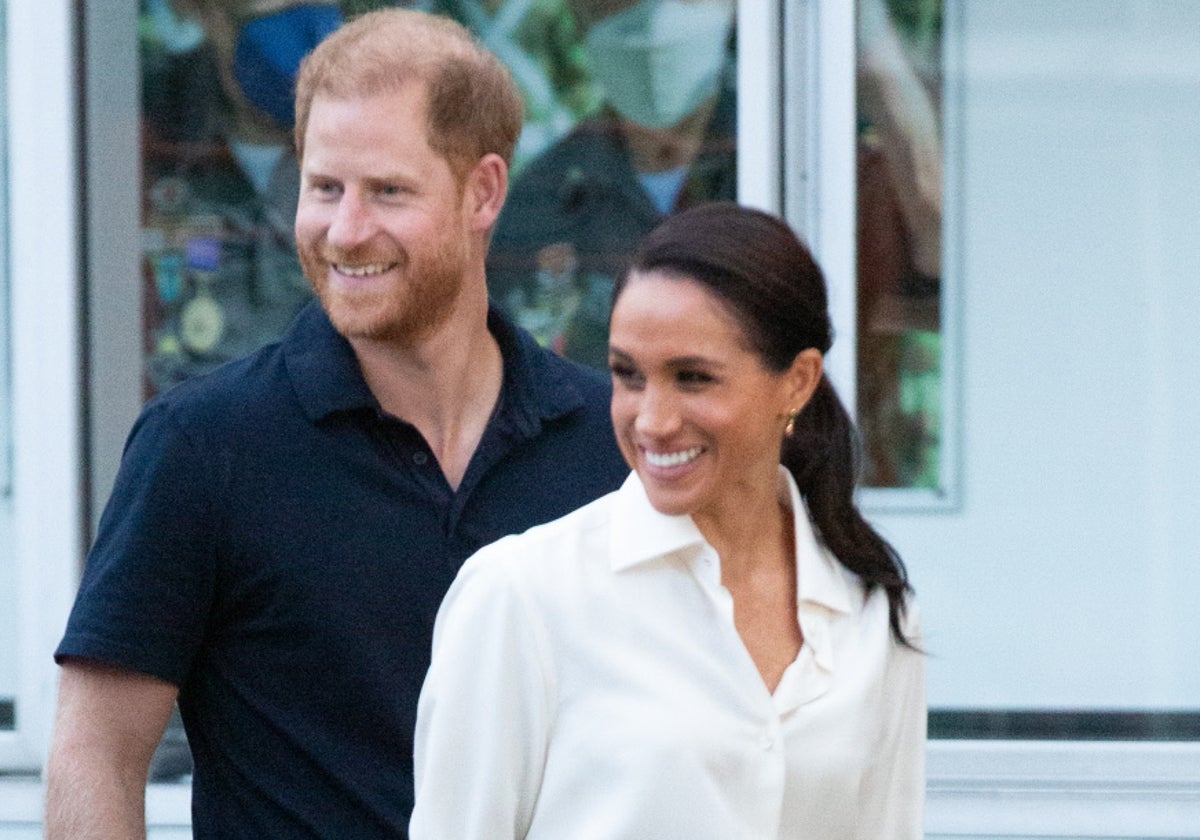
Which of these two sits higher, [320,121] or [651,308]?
[320,121]

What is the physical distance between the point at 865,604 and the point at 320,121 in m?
0.91

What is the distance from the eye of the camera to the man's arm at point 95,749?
2031 millimetres

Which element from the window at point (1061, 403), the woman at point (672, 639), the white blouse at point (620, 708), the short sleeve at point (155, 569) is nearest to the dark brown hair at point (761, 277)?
the woman at point (672, 639)

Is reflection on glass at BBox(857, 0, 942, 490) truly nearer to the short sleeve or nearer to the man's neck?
the man's neck

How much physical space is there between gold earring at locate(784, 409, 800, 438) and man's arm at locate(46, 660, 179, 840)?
828mm

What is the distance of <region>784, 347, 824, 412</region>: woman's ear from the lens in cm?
173

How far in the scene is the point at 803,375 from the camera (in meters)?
1.75

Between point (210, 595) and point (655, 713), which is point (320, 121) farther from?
point (655, 713)

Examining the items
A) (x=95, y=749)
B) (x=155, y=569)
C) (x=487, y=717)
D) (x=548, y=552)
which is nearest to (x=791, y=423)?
(x=548, y=552)

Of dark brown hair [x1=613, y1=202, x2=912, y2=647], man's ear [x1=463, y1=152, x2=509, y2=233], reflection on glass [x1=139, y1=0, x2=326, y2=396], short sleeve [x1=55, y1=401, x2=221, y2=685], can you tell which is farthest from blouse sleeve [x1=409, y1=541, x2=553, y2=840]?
reflection on glass [x1=139, y1=0, x2=326, y2=396]

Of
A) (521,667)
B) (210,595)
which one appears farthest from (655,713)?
(210,595)

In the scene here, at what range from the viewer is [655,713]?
1.62 metres

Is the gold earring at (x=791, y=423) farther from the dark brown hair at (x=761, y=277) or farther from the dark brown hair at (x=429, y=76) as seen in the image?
the dark brown hair at (x=429, y=76)

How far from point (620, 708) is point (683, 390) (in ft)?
1.05
